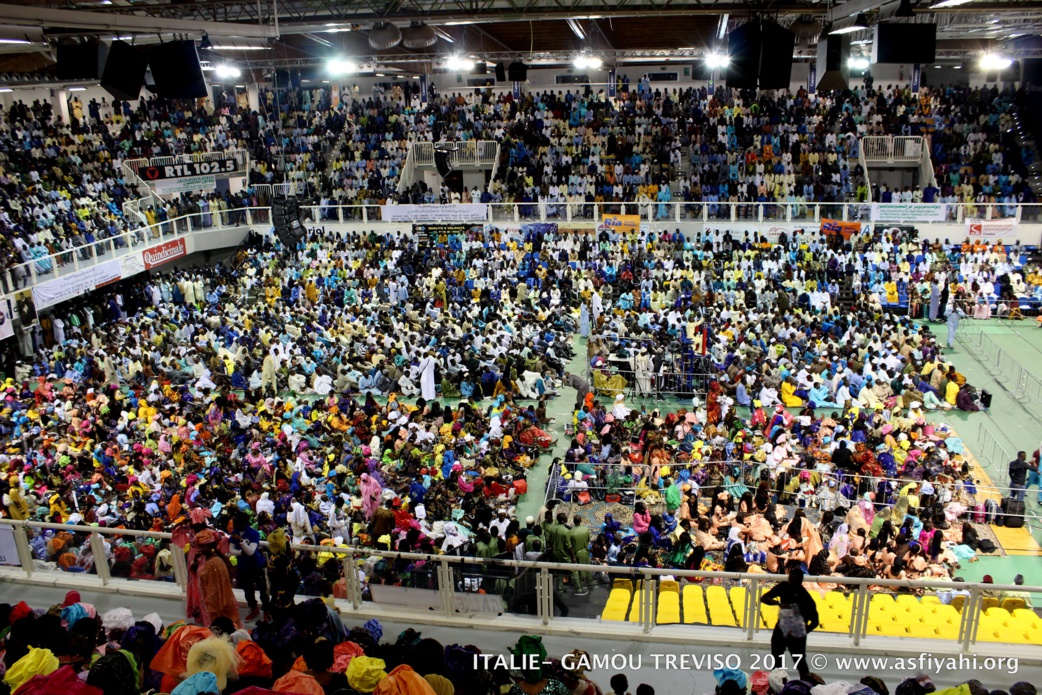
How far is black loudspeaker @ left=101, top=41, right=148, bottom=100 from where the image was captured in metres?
14.2

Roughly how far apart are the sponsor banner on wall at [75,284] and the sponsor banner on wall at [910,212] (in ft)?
70.3

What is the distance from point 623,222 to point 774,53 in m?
9.72

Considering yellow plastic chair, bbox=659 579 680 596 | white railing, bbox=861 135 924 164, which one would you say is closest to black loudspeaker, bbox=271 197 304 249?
white railing, bbox=861 135 924 164

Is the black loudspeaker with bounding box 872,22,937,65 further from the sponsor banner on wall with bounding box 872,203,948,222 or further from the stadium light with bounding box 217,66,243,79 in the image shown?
the stadium light with bounding box 217,66,243,79

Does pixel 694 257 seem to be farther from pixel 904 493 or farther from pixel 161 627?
pixel 161 627

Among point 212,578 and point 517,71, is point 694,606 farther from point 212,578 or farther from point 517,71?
point 517,71

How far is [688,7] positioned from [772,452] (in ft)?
38.1

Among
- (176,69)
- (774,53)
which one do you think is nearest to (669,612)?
(774,53)

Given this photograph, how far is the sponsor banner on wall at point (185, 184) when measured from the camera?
26891 mm

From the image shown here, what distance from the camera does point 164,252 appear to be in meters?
24.2

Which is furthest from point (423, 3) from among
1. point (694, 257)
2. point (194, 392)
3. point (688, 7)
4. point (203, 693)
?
point (203, 693)

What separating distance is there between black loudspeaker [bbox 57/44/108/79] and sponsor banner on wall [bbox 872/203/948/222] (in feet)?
65.3

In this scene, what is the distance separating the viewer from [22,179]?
79.3 ft

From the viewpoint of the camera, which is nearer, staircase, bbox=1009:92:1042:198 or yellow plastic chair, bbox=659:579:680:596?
yellow plastic chair, bbox=659:579:680:596
